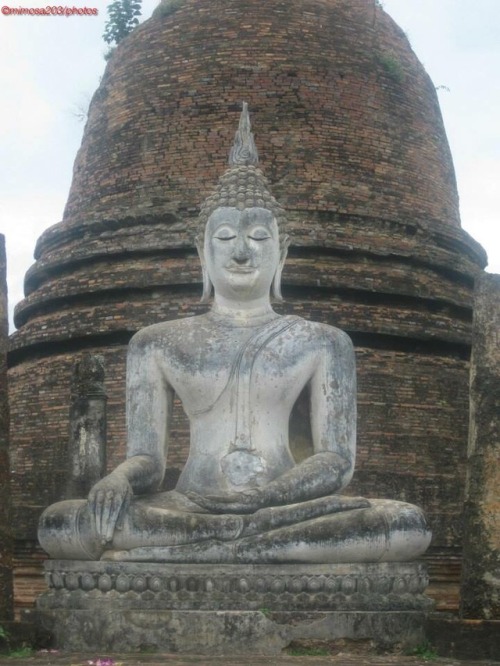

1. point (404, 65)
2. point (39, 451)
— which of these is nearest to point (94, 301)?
point (39, 451)

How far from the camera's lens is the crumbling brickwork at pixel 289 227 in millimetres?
13969

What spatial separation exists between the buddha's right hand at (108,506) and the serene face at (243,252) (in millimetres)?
1441

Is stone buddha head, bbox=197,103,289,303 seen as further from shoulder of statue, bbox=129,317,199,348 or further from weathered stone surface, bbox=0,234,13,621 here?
weathered stone surface, bbox=0,234,13,621

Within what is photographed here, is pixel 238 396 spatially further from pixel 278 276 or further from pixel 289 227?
pixel 289 227

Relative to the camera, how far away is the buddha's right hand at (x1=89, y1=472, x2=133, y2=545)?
6.72 m

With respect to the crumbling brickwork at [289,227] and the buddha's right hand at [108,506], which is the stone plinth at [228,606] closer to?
the buddha's right hand at [108,506]

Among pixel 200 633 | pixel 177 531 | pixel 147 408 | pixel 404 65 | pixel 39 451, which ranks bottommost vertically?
pixel 200 633

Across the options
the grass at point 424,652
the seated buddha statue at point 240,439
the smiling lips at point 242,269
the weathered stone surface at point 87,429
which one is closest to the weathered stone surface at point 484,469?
the seated buddha statue at point 240,439

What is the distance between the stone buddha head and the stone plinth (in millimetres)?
1783

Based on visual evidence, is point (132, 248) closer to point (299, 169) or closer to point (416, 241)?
point (299, 169)

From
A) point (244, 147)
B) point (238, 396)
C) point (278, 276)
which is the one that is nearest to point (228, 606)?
point (238, 396)

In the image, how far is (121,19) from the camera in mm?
17406

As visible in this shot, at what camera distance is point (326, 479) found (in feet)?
23.2

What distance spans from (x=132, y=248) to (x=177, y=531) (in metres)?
8.00
